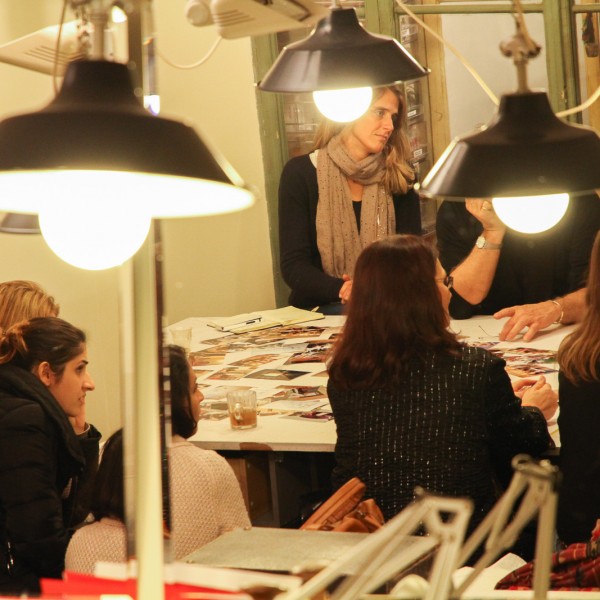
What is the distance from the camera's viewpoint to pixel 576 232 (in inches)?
149

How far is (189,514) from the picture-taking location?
6.81 ft

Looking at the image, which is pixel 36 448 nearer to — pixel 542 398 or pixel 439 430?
pixel 439 430

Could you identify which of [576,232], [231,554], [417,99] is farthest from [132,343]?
[417,99]

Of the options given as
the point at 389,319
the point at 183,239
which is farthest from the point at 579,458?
the point at 183,239

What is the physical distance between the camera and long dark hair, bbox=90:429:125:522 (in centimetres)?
200

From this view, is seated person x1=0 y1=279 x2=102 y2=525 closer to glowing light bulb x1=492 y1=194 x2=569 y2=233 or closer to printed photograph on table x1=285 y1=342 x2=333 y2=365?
printed photograph on table x1=285 y1=342 x2=333 y2=365

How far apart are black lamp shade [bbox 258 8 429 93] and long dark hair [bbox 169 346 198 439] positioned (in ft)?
2.10

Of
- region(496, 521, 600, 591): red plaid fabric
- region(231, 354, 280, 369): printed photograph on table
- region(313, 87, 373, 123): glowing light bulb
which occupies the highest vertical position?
region(313, 87, 373, 123): glowing light bulb

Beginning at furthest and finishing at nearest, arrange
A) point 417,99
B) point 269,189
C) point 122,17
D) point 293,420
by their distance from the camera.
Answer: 1. point 269,189
2. point 417,99
3. point 293,420
4. point 122,17

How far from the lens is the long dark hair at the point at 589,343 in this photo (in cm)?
230

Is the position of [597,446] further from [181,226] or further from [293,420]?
[181,226]

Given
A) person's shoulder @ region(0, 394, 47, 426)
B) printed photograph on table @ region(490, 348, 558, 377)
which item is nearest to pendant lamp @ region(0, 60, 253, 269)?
person's shoulder @ region(0, 394, 47, 426)

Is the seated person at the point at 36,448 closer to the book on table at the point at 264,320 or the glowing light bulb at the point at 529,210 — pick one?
the glowing light bulb at the point at 529,210

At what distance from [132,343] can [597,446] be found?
1614 mm
